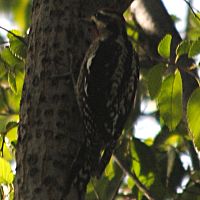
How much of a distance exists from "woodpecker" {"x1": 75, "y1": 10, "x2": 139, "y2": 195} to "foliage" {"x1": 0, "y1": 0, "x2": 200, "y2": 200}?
0.16 meters

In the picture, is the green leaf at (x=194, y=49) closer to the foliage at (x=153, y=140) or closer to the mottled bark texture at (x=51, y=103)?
the foliage at (x=153, y=140)

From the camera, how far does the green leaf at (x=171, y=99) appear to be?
3.16 m

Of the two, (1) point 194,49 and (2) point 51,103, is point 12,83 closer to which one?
(2) point 51,103

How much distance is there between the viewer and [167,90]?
317 centimetres

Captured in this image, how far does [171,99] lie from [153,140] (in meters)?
1.54

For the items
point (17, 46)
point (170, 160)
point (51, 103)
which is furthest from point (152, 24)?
point (51, 103)

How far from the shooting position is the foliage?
3.18 m

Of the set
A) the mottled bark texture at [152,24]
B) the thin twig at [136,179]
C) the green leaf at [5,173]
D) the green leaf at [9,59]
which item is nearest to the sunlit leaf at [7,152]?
the green leaf at [5,173]

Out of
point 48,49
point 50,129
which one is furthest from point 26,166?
Answer: point 48,49

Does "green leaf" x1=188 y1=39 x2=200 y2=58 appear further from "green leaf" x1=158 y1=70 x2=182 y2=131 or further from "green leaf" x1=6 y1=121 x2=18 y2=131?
"green leaf" x1=6 y1=121 x2=18 y2=131

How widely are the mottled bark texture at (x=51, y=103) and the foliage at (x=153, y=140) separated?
173 millimetres

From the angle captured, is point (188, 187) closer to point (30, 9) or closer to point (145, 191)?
point (145, 191)

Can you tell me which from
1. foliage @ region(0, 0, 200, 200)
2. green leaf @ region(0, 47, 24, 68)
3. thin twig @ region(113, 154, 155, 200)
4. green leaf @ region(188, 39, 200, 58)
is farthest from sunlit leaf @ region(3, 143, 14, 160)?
green leaf @ region(188, 39, 200, 58)

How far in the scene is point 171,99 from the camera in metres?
3.19
